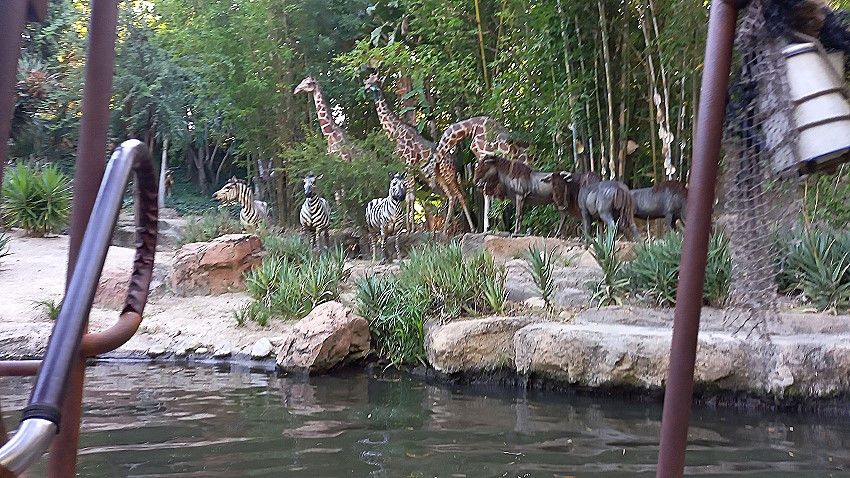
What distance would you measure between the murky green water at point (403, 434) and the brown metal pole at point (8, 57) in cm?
314

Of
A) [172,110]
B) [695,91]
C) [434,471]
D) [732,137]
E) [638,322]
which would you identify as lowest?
[434,471]

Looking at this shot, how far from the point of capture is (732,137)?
1.33 m

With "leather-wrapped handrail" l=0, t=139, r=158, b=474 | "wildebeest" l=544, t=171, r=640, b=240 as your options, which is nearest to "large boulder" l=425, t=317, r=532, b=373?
"wildebeest" l=544, t=171, r=640, b=240

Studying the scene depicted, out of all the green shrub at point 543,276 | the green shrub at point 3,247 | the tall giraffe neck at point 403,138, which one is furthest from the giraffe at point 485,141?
→ the green shrub at point 3,247

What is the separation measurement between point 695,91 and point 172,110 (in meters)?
12.5

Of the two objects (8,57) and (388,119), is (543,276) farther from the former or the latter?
(8,57)

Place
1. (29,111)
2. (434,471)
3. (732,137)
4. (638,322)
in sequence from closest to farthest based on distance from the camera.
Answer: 1. (732,137)
2. (434,471)
3. (638,322)
4. (29,111)

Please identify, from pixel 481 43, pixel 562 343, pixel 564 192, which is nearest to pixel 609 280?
pixel 562 343

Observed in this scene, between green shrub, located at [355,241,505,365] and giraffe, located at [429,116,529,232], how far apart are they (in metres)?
3.53

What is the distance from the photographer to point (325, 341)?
22.1 ft

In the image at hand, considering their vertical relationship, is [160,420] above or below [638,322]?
below

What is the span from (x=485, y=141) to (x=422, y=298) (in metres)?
4.31

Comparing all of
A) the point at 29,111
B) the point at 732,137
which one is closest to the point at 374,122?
the point at 29,111

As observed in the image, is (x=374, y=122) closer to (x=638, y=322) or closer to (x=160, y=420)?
(x=638, y=322)
